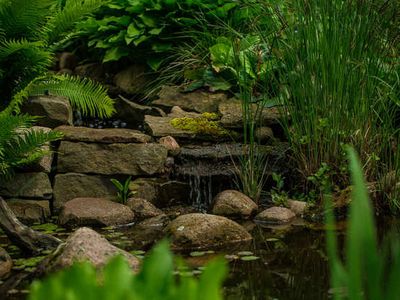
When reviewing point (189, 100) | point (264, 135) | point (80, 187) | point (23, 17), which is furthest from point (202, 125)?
point (23, 17)

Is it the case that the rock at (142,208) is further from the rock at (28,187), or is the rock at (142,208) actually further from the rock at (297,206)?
the rock at (297,206)

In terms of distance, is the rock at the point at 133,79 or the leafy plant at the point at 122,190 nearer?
the leafy plant at the point at 122,190

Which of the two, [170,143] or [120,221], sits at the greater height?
[170,143]

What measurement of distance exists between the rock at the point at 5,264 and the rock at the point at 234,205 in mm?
1885

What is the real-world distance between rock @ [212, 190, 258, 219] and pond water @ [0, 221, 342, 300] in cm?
23

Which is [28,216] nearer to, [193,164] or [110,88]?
[193,164]

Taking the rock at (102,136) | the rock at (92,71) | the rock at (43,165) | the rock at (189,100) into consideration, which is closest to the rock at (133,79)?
the rock at (92,71)

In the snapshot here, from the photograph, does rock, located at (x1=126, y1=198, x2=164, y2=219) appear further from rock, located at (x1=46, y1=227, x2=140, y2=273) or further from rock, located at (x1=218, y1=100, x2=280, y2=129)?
rock, located at (x1=46, y1=227, x2=140, y2=273)

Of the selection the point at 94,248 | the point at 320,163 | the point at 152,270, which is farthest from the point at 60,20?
the point at 152,270

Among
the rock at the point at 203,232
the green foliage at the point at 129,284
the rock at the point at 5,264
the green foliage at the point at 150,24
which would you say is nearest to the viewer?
the green foliage at the point at 129,284

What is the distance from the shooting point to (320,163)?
5742 mm

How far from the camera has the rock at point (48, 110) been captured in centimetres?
652

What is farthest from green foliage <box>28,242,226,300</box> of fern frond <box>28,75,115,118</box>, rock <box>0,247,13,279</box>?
fern frond <box>28,75,115,118</box>

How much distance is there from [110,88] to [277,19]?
3.35 m
